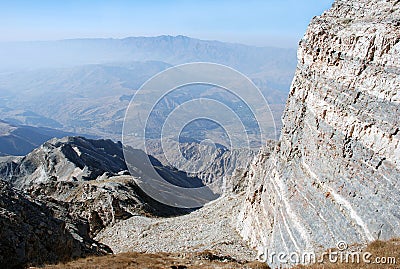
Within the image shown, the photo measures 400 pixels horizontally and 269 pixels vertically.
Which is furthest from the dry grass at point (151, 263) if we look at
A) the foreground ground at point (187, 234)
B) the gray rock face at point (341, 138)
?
the foreground ground at point (187, 234)

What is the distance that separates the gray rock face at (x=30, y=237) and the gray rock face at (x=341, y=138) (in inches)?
598

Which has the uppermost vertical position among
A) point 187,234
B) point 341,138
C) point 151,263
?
point 341,138

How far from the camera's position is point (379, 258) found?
1466 cm

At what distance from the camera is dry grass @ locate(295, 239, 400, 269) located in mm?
14266

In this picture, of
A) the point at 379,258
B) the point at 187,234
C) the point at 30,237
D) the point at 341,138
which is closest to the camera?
the point at 379,258

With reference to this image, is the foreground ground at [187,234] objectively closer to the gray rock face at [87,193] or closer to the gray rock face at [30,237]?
the gray rock face at [87,193]

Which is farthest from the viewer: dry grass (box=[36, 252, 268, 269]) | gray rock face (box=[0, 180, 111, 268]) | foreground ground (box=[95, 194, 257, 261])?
foreground ground (box=[95, 194, 257, 261])

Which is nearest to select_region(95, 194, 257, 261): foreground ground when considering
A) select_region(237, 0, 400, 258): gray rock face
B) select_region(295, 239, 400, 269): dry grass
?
select_region(237, 0, 400, 258): gray rock face

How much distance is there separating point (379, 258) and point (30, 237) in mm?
20781

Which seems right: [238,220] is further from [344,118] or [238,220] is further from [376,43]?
[376,43]

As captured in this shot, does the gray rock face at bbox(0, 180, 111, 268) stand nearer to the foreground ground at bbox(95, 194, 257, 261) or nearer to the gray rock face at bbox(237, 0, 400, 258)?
the foreground ground at bbox(95, 194, 257, 261)

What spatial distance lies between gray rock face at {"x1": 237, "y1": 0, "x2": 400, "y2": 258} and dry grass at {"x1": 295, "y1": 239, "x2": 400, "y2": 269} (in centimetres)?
122

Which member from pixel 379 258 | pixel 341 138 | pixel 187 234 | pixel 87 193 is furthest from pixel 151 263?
pixel 87 193

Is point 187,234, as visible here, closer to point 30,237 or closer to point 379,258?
point 30,237
